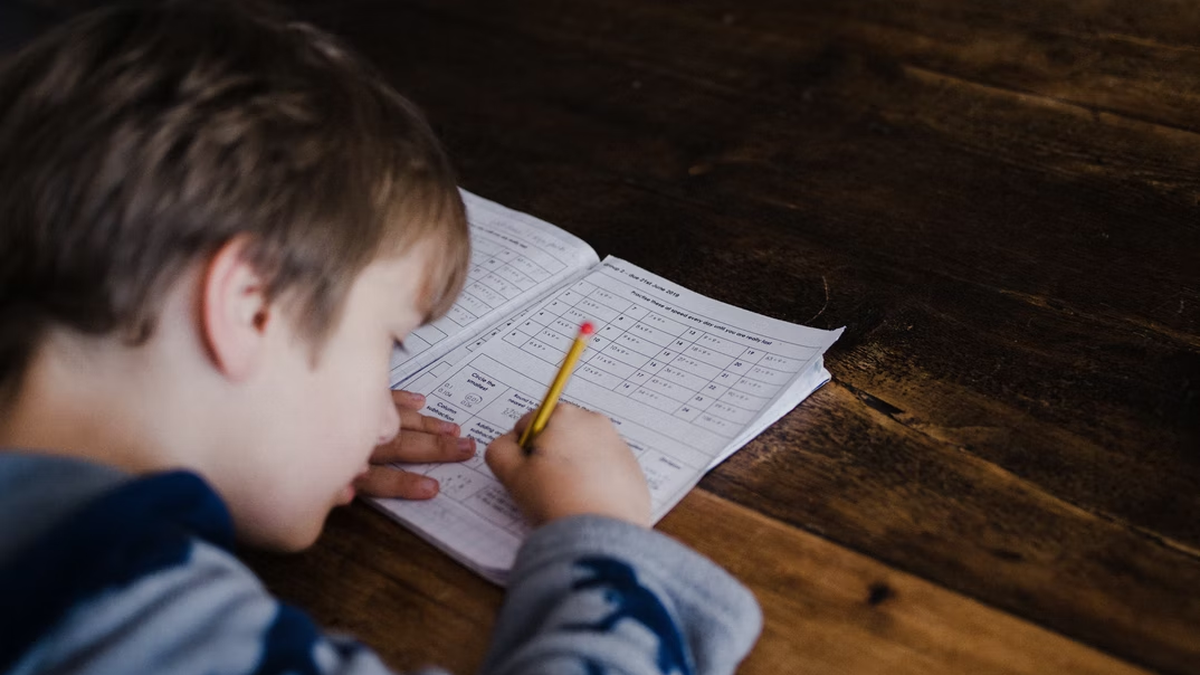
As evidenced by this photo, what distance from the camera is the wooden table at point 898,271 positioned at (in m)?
0.68

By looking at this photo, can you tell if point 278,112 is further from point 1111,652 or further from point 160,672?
point 1111,652

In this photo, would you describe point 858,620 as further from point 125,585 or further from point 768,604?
point 125,585

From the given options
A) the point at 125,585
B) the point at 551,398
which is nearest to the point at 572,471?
the point at 551,398

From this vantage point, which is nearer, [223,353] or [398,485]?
[223,353]

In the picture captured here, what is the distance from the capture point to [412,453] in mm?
806

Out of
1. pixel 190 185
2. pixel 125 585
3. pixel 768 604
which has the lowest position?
pixel 768 604

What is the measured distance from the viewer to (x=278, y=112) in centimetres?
65

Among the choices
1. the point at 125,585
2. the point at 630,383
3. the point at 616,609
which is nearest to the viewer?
the point at 125,585

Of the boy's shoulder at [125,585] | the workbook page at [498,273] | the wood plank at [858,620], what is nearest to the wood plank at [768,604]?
the wood plank at [858,620]

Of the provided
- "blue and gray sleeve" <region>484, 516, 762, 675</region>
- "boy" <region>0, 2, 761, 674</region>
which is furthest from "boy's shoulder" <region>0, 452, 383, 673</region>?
"blue and gray sleeve" <region>484, 516, 762, 675</region>

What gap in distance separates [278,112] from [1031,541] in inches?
22.7

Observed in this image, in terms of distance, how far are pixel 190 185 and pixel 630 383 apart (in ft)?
1.30

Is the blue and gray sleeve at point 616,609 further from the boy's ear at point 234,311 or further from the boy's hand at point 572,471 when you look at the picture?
the boy's ear at point 234,311

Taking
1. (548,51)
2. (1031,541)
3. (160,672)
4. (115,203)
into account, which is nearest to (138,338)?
(115,203)
